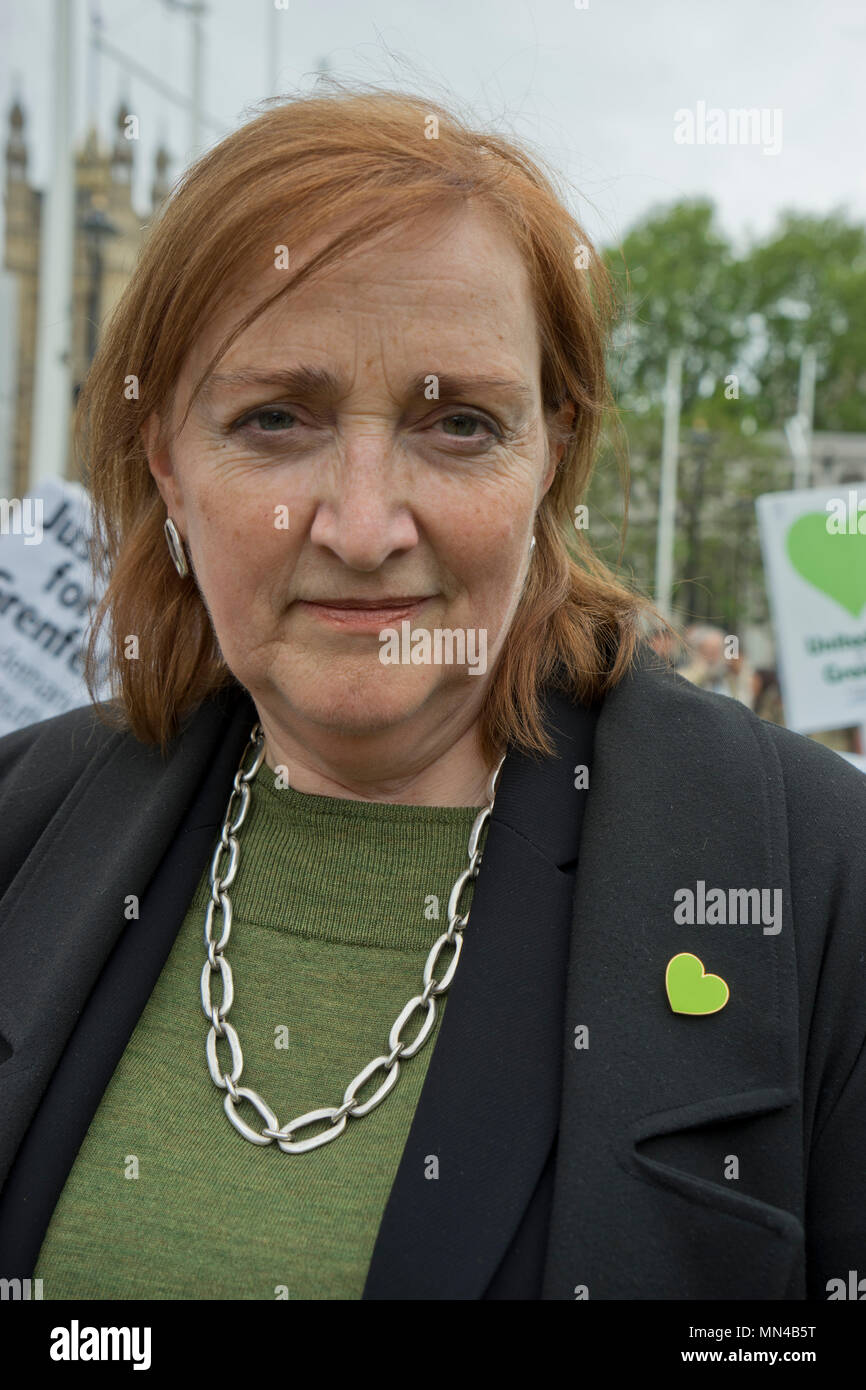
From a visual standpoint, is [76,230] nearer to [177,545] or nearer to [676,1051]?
[177,545]

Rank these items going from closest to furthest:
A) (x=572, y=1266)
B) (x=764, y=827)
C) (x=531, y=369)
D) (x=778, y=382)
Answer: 1. (x=572, y=1266)
2. (x=764, y=827)
3. (x=531, y=369)
4. (x=778, y=382)

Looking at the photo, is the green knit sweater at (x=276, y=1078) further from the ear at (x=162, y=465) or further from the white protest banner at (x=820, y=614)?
the white protest banner at (x=820, y=614)

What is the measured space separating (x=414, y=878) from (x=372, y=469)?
2.13ft

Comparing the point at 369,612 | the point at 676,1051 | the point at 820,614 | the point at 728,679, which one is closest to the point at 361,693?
the point at 369,612

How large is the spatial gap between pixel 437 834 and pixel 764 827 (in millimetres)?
524

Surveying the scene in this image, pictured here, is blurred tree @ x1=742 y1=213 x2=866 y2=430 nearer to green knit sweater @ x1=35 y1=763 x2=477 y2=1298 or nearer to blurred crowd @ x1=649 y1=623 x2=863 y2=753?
blurred crowd @ x1=649 y1=623 x2=863 y2=753

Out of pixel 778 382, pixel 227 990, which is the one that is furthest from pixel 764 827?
pixel 778 382

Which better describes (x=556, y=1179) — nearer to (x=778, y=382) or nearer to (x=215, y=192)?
(x=215, y=192)

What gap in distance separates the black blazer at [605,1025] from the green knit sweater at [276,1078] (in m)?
0.06

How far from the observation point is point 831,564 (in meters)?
5.88

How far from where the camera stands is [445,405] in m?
2.01

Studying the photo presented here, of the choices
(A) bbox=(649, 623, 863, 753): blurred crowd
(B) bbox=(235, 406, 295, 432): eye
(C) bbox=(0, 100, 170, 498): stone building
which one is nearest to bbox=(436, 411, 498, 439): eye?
(B) bbox=(235, 406, 295, 432): eye

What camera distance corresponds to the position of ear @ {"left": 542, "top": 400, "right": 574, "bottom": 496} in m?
2.34

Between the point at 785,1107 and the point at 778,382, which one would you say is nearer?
the point at 785,1107
